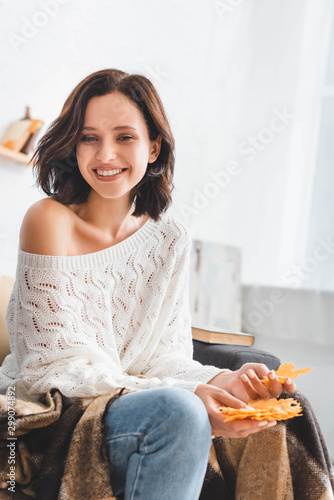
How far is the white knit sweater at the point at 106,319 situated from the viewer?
112cm

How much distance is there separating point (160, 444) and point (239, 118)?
2.43 meters

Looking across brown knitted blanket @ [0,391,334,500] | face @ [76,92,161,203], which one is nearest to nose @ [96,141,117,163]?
face @ [76,92,161,203]

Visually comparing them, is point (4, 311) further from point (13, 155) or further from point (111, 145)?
point (13, 155)

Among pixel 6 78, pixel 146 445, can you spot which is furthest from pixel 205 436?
pixel 6 78

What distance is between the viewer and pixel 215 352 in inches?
68.9

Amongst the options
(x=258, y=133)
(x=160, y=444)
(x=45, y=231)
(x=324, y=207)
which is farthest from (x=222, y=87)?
(x=160, y=444)

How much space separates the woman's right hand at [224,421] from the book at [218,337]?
0.82 m

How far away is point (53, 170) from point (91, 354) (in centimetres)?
48

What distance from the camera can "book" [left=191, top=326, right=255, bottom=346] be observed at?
185 centimetres

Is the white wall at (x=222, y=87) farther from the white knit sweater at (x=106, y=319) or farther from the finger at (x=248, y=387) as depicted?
the finger at (x=248, y=387)

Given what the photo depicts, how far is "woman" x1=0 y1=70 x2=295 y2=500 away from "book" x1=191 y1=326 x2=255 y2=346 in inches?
14.1

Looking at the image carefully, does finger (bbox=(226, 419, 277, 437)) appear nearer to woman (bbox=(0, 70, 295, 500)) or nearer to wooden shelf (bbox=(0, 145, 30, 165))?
woman (bbox=(0, 70, 295, 500))

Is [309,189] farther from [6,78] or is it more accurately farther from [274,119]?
[6,78]

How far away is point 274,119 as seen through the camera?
2.87 m
